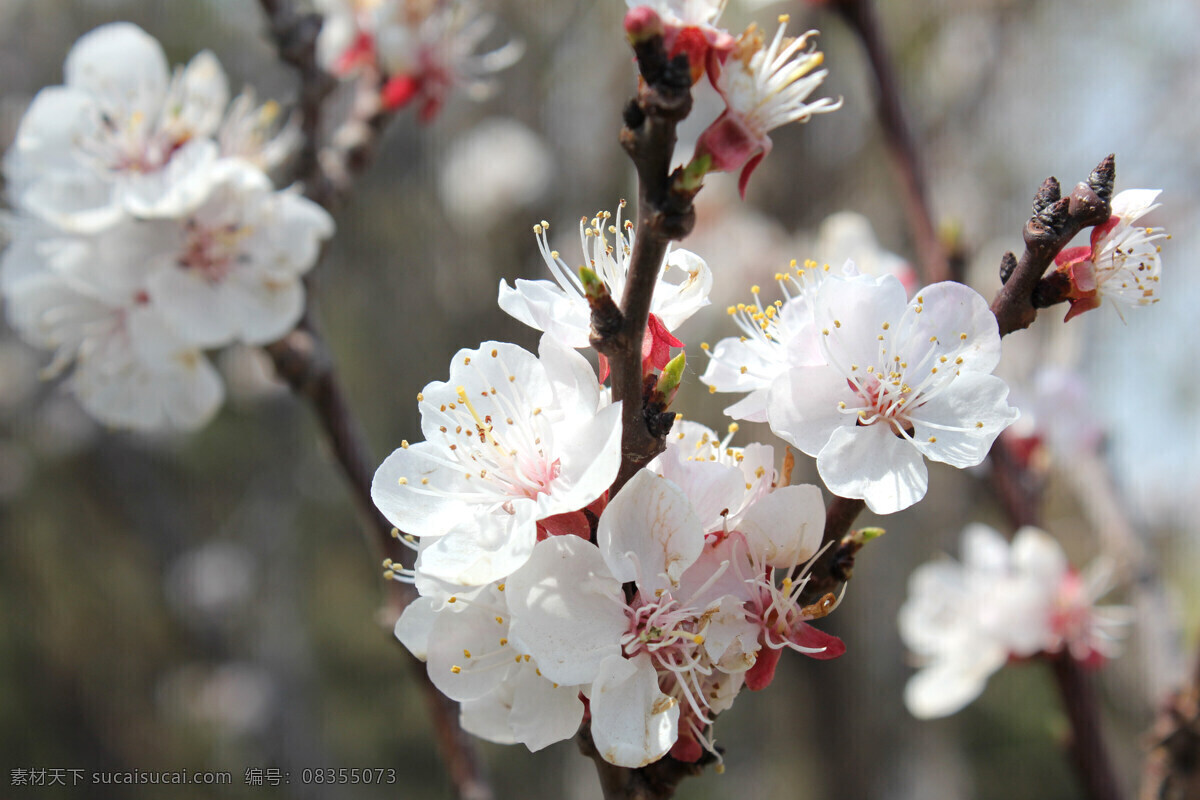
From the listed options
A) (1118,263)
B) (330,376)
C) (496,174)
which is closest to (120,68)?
(330,376)

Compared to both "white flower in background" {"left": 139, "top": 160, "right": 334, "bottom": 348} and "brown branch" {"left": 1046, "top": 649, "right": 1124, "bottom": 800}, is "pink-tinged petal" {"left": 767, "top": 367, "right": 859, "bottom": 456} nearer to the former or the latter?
"white flower in background" {"left": 139, "top": 160, "right": 334, "bottom": 348}

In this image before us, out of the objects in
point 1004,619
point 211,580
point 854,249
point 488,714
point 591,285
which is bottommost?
point 211,580

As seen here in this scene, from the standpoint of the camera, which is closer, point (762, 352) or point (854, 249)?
point (762, 352)

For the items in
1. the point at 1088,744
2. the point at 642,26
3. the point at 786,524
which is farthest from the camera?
the point at 1088,744

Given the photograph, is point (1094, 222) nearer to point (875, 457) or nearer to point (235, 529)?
point (875, 457)

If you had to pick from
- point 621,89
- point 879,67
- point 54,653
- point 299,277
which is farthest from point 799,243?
point 54,653

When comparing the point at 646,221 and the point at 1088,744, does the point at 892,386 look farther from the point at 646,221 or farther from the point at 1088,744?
the point at 1088,744

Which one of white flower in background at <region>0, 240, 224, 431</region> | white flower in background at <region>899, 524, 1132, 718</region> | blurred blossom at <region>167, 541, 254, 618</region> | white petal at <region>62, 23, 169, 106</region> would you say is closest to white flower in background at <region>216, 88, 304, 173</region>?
white petal at <region>62, 23, 169, 106</region>

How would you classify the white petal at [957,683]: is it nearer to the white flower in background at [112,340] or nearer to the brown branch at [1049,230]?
the brown branch at [1049,230]
